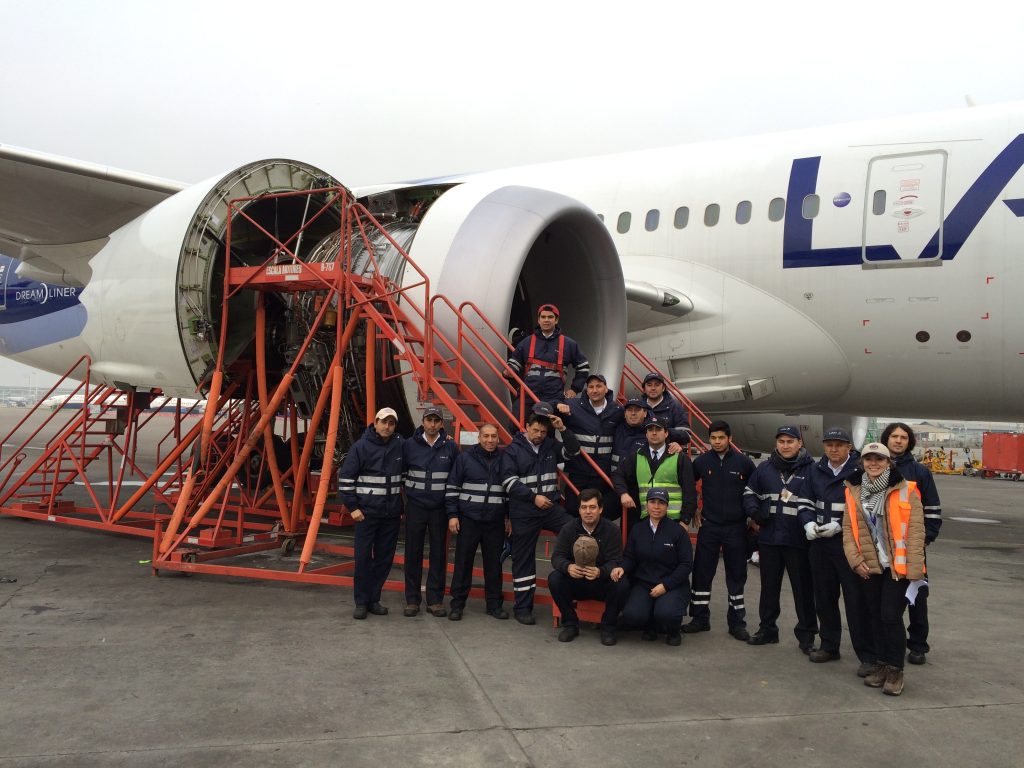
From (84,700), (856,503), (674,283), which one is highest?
(674,283)

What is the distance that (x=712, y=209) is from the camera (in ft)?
30.9

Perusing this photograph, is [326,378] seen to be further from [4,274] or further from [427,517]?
[4,274]

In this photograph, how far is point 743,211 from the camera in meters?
9.17

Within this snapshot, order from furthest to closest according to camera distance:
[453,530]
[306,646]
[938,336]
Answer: [938,336] → [453,530] → [306,646]

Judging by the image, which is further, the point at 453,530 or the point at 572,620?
the point at 453,530

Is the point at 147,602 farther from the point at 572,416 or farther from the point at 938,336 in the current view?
the point at 938,336

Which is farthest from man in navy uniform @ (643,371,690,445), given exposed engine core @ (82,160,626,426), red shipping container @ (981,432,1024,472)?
red shipping container @ (981,432,1024,472)

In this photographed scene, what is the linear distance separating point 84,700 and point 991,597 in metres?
6.43

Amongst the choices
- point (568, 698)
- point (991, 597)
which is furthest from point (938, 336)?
point (568, 698)

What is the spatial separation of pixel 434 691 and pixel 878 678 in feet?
7.60

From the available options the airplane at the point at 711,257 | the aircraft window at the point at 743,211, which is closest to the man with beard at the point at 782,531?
the airplane at the point at 711,257

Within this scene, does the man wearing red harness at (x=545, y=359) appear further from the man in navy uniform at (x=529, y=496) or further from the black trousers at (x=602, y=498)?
the man in navy uniform at (x=529, y=496)

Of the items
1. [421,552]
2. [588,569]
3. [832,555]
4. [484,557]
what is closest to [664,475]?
[588,569]

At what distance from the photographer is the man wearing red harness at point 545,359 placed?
6598 millimetres
